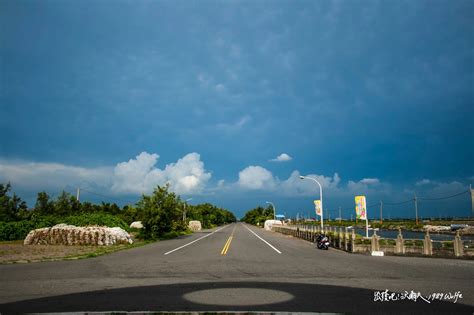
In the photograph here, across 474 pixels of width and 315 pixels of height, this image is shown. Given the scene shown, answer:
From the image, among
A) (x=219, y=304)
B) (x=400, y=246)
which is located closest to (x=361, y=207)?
(x=400, y=246)

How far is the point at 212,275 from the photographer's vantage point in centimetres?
1305

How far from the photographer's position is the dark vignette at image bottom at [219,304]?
7492 millimetres

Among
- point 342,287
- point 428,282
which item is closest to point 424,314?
point 342,287

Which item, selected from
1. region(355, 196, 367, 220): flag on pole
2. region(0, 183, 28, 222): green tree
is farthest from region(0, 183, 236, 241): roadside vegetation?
region(355, 196, 367, 220): flag on pole

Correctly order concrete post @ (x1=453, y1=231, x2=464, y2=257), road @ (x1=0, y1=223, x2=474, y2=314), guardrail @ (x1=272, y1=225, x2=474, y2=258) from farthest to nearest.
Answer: guardrail @ (x1=272, y1=225, x2=474, y2=258) < concrete post @ (x1=453, y1=231, x2=464, y2=257) < road @ (x1=0, y1=223, x2=474, y2=314)

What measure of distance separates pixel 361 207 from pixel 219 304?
27.4 meters

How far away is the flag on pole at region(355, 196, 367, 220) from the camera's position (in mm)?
32256

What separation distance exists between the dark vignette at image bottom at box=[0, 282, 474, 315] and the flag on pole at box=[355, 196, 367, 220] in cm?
2350

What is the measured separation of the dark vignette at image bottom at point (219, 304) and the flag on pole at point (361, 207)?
77.1 feet

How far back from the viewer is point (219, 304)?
793 cm

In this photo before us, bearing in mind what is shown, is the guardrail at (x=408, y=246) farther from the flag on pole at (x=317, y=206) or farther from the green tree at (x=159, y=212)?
the green tree at (x=159, y=212)

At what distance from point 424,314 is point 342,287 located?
3263mm

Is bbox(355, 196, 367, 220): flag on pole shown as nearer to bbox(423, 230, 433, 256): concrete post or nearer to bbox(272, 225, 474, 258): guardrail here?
bbox(272, 225, 474, 258): guardrail

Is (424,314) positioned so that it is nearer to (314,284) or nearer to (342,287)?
(342,287)
